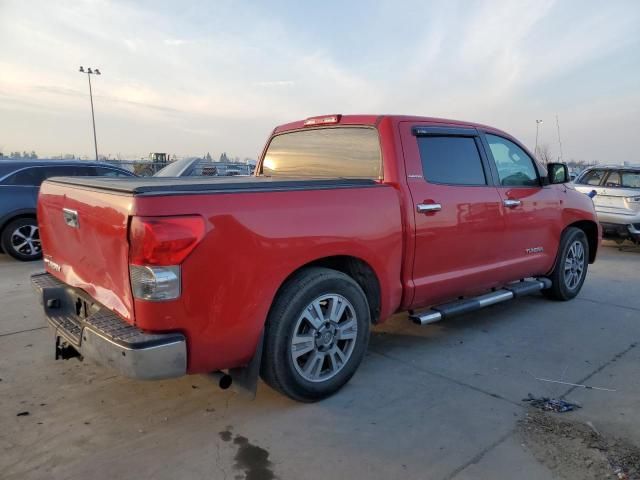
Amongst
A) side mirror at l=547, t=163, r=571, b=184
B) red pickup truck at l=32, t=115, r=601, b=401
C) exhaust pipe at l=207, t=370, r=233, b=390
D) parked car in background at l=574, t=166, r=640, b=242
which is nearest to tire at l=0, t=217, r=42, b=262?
red pickup truck at l=32, t=115, r=601, b=401

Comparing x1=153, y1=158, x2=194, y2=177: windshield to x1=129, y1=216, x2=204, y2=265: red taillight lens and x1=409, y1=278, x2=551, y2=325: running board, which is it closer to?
x1=409, y1=278, x2=551, y2=325: running board

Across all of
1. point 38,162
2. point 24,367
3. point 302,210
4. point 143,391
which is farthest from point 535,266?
point 38,162

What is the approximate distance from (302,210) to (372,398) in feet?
4.51

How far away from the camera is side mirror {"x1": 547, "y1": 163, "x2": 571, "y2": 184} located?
16.6 feet

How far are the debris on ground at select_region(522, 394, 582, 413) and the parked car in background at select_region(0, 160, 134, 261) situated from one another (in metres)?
6.87

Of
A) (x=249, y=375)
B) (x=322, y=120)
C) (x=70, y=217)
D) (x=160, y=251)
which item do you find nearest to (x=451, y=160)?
(x=322, y=120)

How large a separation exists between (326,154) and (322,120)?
0.32 meters

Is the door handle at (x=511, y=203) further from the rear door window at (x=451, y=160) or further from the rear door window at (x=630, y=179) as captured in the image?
the rear door window at (x=630, y=179)

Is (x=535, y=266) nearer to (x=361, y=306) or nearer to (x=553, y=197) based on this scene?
(x=553, y=197)

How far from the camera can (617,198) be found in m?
8.98

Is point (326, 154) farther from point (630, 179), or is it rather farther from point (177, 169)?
point (177, 169)

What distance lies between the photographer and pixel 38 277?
3.62 m

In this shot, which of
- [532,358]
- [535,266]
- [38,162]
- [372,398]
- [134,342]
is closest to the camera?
[134,342]

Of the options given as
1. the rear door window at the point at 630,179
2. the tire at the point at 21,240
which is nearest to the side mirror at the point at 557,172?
the rear door window at the point at 630,179
